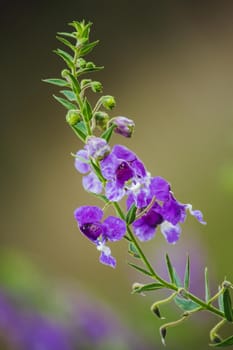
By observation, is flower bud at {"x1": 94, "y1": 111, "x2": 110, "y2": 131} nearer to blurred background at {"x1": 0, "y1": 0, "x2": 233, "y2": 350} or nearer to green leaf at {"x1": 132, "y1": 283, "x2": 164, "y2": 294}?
green leaf at {"x1": 132, "y1": 283, "x2": 164, "y2": 294}

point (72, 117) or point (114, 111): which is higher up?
point (114, 111)

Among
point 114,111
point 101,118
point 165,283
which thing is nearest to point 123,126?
point 101,118

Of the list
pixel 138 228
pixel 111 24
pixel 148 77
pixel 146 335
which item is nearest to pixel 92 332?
pixel 146 335

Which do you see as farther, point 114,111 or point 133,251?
point 114,111

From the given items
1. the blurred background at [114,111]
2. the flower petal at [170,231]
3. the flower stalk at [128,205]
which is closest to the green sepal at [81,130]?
the flower stalk at [128,205]

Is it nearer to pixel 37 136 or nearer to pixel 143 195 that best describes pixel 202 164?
pixel 37 136

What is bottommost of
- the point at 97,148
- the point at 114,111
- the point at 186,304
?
the point at 186,304

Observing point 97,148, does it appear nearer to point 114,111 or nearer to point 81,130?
point 81,130

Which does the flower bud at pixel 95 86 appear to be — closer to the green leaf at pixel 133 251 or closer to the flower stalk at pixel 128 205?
the flower stalk at pixel 128 205

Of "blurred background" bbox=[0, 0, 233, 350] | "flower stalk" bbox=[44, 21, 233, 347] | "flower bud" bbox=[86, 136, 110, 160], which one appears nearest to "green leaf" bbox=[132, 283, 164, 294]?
"flower stalk" bbox=[44, 21, 233, 347]
